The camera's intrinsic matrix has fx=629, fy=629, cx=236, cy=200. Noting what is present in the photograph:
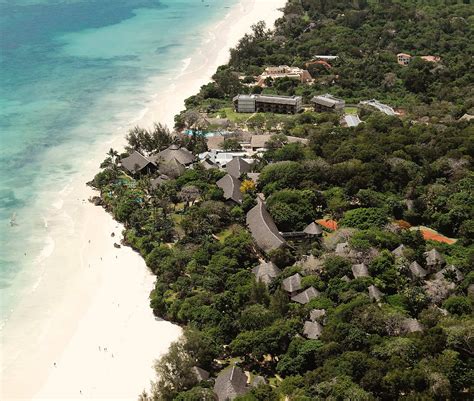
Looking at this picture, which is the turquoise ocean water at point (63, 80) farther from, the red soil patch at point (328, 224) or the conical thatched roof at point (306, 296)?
the red soil patch at point (328, 224)

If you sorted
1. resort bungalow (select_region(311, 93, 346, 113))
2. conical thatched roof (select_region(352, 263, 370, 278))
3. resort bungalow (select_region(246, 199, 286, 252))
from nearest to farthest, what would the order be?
conical thatched roof (select_region(352, 263, 370, 278))
resort bungalow (select_region(246, 199, 286, 252))
resort bungalow (select_region(311, 93, 346, 113))

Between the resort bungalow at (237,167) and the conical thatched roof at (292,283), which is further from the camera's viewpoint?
the resort bungalow at (237,167)

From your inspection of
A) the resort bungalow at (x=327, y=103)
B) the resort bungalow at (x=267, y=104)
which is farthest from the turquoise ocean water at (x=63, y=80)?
the resort bungalow at (x=327, y=103)

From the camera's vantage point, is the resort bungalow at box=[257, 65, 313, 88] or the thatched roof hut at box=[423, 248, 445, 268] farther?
the resort bungalow at box=[257, 65, 313, 88]

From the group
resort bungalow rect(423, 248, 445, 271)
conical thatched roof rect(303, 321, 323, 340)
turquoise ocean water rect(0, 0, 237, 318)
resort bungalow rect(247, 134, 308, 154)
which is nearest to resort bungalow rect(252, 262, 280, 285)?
conical thatched roof rect(303, 321, 323, 340)

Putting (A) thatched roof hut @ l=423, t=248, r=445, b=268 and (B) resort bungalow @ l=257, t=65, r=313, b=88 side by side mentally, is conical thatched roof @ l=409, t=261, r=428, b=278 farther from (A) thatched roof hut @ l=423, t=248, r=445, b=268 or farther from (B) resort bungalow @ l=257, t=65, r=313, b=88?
(B) resort bungalow @ l=257, t=65, r=313, b=88

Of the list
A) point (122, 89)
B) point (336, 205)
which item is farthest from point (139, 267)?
point (122, 89)
